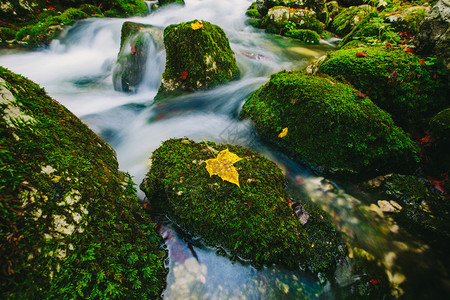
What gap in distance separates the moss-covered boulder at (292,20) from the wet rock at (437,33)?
8605 millimetres

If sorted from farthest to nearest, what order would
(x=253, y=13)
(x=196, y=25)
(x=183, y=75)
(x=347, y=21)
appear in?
(x=253, y=13) → (x=347, y=21) → (x=183, y=75) → (x=196, y=25)

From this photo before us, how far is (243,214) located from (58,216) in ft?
5.75

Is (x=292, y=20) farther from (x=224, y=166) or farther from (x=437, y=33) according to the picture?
(x=224, y=166)

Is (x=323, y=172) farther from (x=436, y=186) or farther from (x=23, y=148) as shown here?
(x=23, y=148)

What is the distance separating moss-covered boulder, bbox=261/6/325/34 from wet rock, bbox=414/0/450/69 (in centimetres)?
860

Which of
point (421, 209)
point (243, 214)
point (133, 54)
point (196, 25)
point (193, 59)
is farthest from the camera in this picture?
point (133, 54)

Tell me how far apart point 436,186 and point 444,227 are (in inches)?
33.3

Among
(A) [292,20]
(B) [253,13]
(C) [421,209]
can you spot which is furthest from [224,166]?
(B) [253,13]

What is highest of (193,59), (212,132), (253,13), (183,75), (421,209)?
(253,13)

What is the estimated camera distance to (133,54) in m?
6.54

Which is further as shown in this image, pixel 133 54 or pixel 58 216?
pixel 133 54

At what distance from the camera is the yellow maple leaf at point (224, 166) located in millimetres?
2658

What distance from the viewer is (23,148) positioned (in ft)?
4.78

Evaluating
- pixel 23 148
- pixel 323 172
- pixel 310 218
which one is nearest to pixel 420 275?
pixel 310 218
